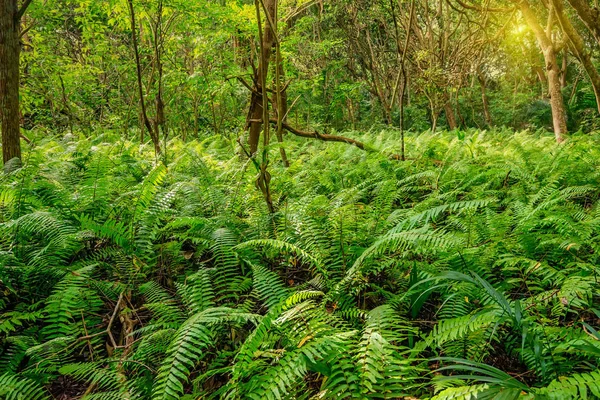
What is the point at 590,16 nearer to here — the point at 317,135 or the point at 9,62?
the point at 317,135

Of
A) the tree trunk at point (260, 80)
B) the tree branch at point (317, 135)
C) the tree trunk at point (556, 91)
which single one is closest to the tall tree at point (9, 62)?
the tree trunk at point (260, 80)

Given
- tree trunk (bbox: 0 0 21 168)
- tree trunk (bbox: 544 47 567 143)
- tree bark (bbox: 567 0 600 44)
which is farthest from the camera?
tree trunk (bbox: 544 47 567 143)

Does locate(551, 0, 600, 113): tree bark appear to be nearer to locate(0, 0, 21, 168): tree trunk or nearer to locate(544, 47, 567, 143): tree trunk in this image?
locate(544, 47, 567, 143): tree trunk

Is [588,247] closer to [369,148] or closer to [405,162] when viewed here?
[405,162]

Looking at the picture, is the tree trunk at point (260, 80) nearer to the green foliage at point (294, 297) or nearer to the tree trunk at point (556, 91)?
the green foliage at point (294, 297)

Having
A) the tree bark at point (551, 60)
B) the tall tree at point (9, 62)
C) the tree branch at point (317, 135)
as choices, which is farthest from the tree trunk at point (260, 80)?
the tree bark at point (551, 60)

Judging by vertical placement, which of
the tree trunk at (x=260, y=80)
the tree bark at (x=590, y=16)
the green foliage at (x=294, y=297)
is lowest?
the green foliage at (x=294, y=297)

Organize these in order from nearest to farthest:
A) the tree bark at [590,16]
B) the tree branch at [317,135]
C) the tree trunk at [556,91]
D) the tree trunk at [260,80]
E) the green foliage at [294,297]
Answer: the green foliage at [294,297] → the tree trunk at [260,80] → the tree bark at [590,16] → the tree branch at [317,135] → the tree trunk at [556,91]

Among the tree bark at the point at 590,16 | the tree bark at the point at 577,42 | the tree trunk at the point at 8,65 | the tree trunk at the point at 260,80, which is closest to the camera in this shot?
the tree trunk at the point at 8,65

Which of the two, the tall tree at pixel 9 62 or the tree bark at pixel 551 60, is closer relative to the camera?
the tall tree at pixel 9 62

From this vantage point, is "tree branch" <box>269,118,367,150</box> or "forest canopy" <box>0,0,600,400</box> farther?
"tree branch" <box>269,118,367,150</box>

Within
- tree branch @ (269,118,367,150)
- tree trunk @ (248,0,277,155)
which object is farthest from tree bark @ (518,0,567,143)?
tree trunk @ (248,0,277,155)

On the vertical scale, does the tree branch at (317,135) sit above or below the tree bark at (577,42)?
below

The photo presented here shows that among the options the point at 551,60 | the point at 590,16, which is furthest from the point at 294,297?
the point at 551,60
